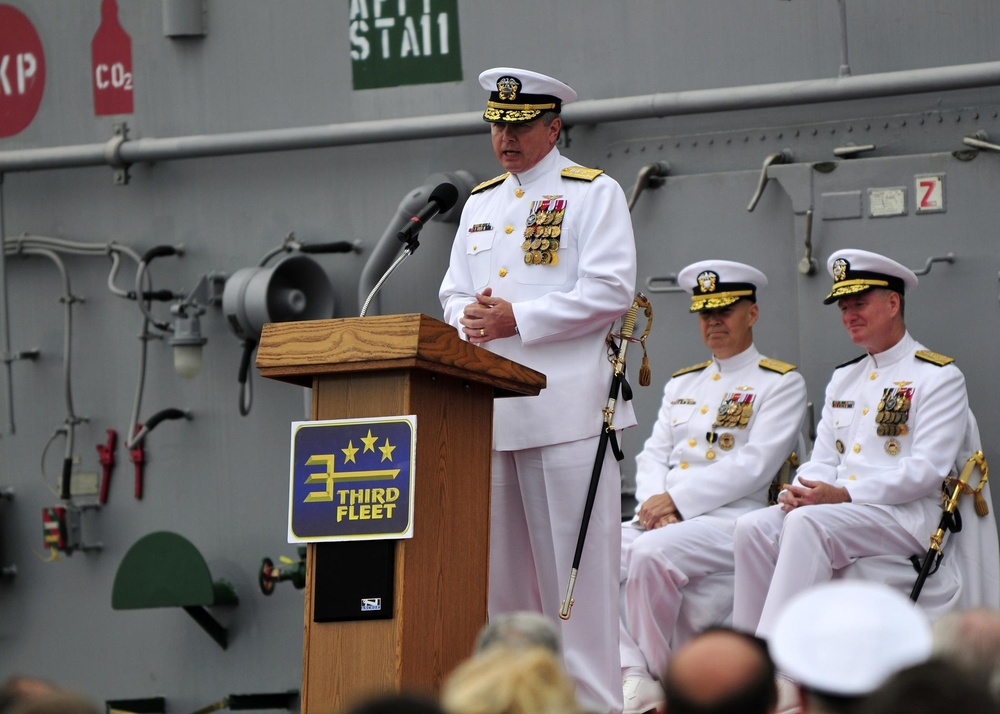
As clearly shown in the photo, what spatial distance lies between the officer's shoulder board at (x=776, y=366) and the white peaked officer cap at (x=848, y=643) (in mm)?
3577

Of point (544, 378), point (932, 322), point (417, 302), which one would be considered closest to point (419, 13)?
point (417, 302)

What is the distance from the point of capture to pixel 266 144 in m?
6.26

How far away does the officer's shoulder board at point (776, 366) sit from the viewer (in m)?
5.20

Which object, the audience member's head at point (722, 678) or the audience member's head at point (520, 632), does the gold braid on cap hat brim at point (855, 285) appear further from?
the audience member's head at point (722, 678)

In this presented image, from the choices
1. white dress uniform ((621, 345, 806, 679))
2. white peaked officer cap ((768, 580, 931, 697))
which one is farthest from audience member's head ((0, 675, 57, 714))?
white dress uniform ((621, 345, 806, 679))

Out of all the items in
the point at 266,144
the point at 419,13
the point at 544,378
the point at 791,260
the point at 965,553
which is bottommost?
the point at 965,553

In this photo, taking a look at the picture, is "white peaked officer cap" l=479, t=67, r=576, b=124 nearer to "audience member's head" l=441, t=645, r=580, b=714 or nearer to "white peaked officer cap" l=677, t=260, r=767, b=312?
"white peaked officer cap" l=677, t=260, r=767, b=312

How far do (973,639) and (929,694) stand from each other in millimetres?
506

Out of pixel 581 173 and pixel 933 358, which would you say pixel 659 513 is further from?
pixel 581 173

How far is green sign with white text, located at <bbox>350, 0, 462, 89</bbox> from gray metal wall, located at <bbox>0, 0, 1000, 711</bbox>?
0.06 m

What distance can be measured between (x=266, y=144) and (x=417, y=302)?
2.95ft

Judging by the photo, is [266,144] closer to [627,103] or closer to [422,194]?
[422,194]

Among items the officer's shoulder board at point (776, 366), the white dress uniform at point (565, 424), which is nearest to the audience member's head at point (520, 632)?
the white dress uniform at point (565, 424)

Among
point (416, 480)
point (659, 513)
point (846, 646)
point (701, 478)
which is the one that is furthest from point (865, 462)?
point (846, 646)
